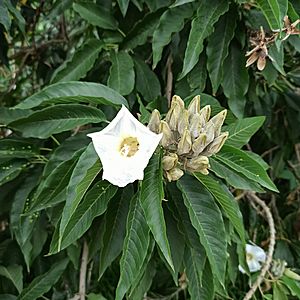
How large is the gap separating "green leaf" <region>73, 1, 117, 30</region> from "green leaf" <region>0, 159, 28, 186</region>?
0.40 metres

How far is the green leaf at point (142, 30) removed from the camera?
4.40 ft

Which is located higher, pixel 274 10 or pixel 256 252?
pixel 274 10

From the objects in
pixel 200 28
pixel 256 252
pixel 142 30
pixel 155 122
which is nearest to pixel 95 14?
pixel 142 30

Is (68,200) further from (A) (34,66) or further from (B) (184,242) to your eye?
(A) (34,66)

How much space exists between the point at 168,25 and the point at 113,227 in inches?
18.5

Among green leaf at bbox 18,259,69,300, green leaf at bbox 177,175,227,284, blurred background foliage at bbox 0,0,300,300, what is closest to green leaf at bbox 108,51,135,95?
blurred background foliage at bbox 0,0,300,300

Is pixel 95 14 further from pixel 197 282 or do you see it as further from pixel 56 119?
pixel 197 282

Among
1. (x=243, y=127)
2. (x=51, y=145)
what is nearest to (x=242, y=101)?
(x=243, y=127)

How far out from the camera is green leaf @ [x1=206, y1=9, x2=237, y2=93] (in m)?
1.25

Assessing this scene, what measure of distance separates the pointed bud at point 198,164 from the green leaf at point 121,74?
0.39 m

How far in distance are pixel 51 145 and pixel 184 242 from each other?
1.63ft

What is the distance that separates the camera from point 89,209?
1051 mm

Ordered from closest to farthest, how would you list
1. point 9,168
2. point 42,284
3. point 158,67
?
point 9,168 < point 42,284 < point 158,67

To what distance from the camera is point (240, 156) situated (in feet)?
3.30
